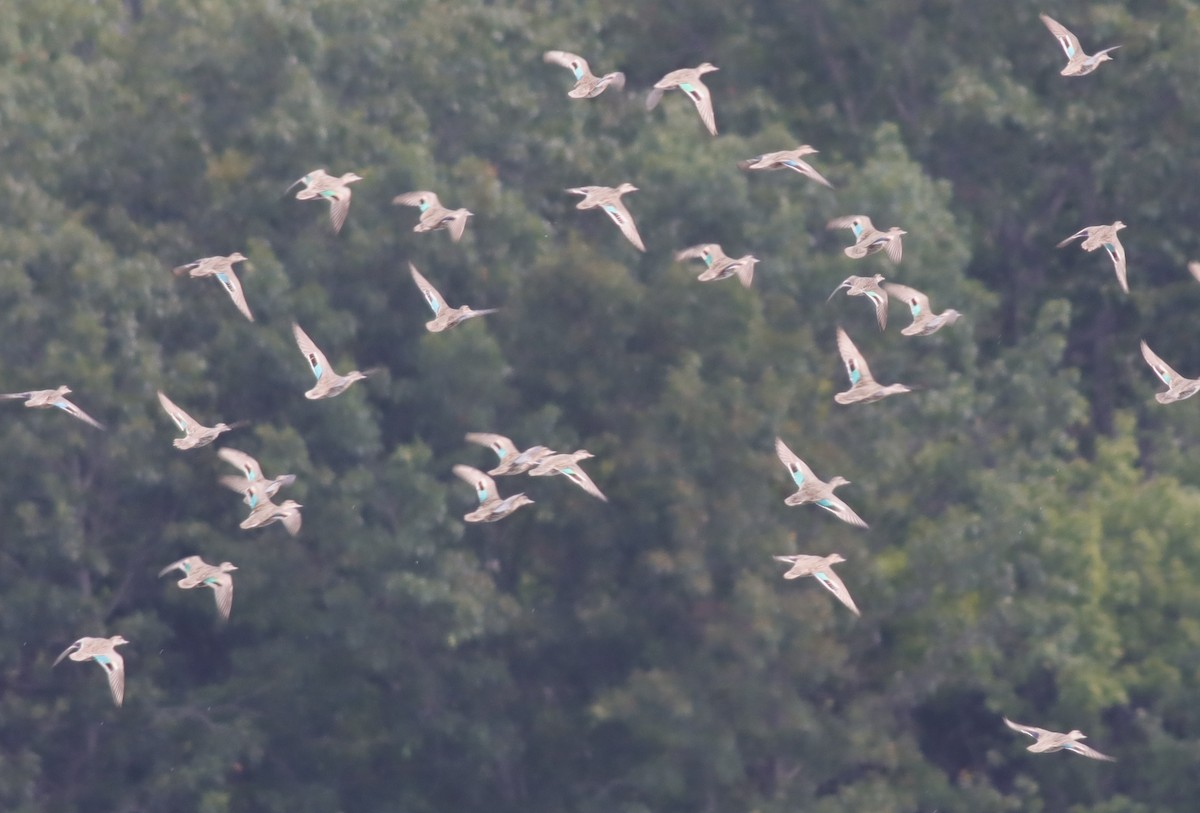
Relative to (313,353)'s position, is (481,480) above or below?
below

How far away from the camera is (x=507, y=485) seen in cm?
2981

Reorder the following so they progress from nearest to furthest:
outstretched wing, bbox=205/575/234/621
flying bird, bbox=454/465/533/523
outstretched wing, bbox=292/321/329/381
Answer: outstretched wing, bbox=292/321/329/381
outstretched wing, bbox=205/575/234/621
flying bird, bbox=454/465/533/523

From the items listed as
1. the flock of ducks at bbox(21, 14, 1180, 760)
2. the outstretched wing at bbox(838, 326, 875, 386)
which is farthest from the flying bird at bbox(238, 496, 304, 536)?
the outstretched wing at bbox(838, 326, 875, 386)

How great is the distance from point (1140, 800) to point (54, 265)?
1405 centimetres

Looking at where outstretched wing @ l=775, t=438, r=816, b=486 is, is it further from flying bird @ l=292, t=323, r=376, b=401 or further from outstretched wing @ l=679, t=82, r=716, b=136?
flying bird @ l=292, t=323, r=376, b=401

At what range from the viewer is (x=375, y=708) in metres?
30.8

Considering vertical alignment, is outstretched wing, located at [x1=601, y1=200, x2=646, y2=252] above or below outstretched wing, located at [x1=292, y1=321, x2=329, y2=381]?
above

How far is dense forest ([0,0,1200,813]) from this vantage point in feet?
94.6

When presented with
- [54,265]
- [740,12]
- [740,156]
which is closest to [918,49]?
[740,12]

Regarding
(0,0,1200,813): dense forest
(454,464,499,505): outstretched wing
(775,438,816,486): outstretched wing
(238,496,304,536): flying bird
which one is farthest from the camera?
(0,0,1200,813): dense forest

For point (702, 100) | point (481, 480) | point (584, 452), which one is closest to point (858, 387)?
point (584, 452)

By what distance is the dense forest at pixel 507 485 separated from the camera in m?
28.8

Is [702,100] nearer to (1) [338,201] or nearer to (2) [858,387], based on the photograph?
(2) [858,387]

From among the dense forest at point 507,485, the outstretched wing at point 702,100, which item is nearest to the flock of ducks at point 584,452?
the outstretched wing at point 702,100
